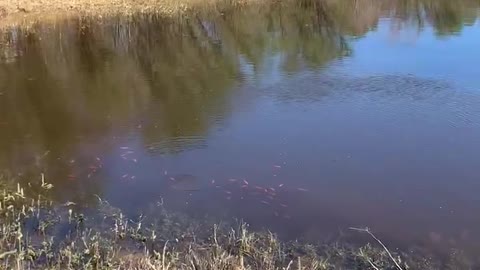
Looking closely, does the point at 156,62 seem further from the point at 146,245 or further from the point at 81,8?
the point at 146,245

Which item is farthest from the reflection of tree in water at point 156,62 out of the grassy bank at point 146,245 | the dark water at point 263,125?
the grassy bank at point 146,245

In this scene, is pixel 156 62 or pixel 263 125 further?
pixel 156 62

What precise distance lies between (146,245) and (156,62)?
7.24m

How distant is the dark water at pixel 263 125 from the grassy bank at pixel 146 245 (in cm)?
30

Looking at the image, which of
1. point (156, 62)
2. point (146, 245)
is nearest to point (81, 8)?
point (156, 62)

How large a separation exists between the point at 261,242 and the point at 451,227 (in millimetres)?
Result: 1720

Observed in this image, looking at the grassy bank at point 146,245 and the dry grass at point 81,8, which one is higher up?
the dry grass at point 81,8

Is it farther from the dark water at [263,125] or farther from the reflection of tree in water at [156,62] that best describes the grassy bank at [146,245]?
the reflection of tree in water at [156,62]

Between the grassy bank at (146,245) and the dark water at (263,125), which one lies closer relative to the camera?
the grassy bank at (146,245)

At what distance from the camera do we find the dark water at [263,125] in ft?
18.3

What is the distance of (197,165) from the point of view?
21.3 ft

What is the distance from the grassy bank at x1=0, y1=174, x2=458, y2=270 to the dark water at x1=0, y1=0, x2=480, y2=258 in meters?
0.30

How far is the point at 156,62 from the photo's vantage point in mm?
11461

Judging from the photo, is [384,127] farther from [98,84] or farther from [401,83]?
[98,84]
